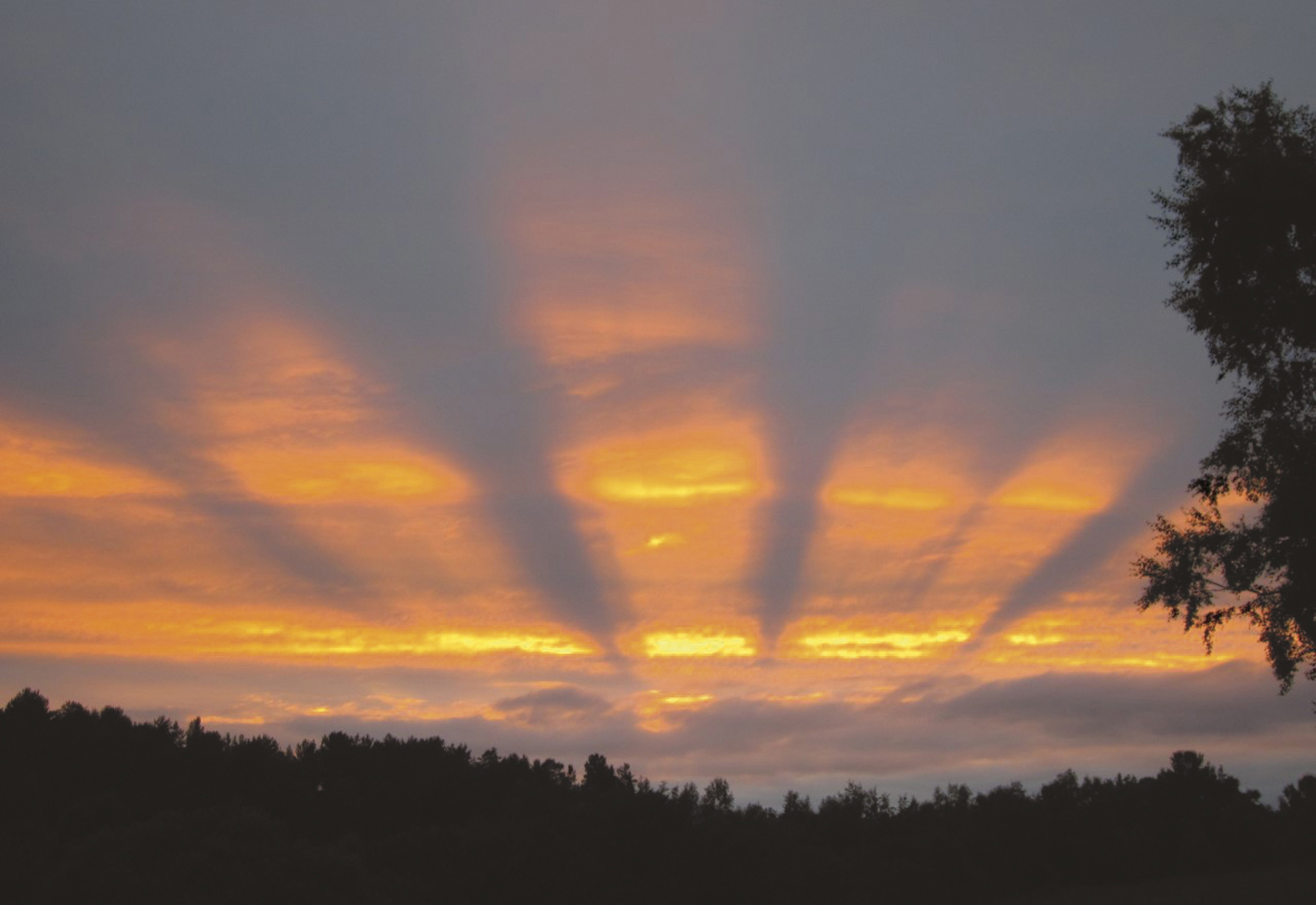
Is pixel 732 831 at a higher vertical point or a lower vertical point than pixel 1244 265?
lower

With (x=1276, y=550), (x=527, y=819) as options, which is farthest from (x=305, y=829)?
(x=1276, y=550)

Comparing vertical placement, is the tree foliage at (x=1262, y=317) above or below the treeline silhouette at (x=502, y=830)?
above

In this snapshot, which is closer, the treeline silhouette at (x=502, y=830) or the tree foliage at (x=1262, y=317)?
the tree foliage at (x=1262, y=317)

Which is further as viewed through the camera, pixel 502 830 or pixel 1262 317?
pixel 502 830

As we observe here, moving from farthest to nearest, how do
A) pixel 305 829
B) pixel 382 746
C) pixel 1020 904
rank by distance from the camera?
1. pixel 382 746
2. pixel 1020 904
3. pixel 305 829

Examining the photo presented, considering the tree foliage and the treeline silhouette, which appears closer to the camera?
the tree foliage

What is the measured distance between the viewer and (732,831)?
80062mm

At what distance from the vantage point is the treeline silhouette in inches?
2399

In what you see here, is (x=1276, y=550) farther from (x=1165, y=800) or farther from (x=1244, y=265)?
(x=1165, y=800)

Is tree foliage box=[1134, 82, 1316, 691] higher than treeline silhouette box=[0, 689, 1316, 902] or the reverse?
higher

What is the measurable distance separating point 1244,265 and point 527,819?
64638mm

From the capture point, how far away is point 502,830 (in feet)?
245

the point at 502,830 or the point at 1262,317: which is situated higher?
the point at 1262,317

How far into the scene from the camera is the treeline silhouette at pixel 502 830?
60938 millimetres
